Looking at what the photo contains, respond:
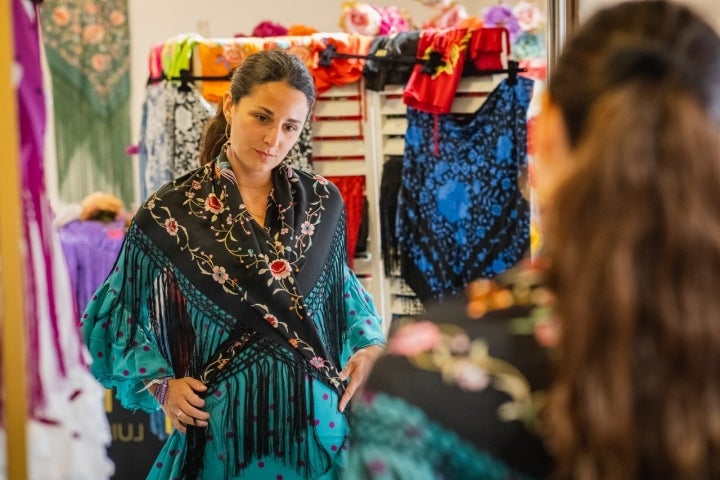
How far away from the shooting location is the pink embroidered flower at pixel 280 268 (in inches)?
67.7

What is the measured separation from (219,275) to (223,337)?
113 mm

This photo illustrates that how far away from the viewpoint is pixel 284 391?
1.70 m

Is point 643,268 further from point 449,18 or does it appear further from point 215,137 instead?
Result: point 449,18

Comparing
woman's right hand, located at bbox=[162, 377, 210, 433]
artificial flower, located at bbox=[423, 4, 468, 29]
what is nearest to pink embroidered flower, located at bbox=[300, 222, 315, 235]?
woman's right hand, located at bbox=[162, 377, 210, 433]

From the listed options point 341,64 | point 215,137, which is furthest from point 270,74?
point 341,64

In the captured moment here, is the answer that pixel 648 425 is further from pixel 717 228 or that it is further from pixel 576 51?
pixel 576 51

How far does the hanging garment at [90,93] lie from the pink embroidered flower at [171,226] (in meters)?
1.36

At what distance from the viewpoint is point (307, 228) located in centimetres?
181

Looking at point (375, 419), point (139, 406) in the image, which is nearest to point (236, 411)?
point (139, 406)

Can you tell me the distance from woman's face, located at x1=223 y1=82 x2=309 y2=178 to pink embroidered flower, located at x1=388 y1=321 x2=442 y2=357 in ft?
3.27

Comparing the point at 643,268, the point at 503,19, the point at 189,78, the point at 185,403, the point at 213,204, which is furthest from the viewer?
the point at 503,19

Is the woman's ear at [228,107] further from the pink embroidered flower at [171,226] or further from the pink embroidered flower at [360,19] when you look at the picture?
the pink embroidered flower at [360,19]

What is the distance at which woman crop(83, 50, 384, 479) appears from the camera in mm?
1681

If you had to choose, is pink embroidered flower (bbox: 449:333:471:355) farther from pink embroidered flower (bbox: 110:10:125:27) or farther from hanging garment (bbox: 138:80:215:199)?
pink embroidered flower (bbox: 110:10:125:27)
